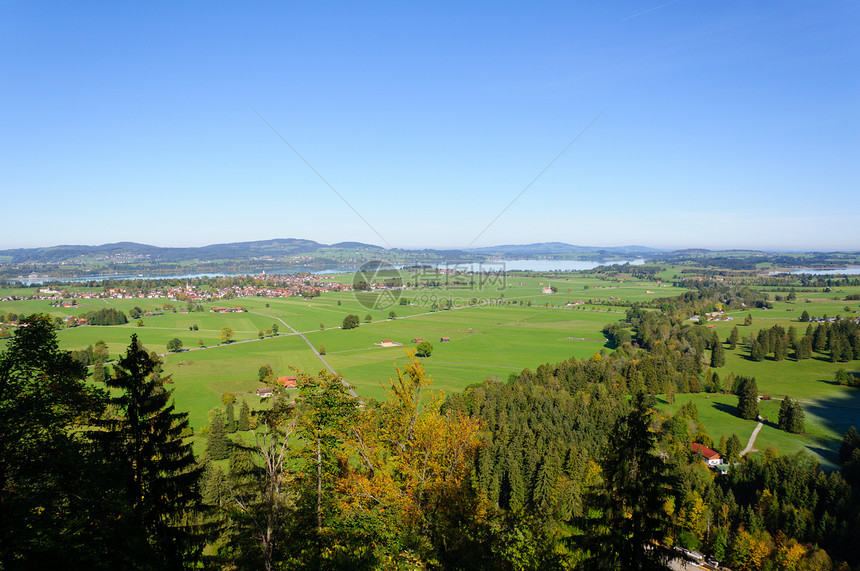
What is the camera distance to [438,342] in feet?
233

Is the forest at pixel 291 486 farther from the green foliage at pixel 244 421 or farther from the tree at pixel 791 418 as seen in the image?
the tree at pixel 791 418

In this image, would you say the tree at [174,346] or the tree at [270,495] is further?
the tree at [174,346]

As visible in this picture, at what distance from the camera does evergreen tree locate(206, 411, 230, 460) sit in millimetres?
32031

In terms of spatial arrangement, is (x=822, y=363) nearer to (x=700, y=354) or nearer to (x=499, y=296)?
(x=700, y=354)

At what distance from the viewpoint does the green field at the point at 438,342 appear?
44344 millimetres

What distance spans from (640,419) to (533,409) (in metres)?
30.1

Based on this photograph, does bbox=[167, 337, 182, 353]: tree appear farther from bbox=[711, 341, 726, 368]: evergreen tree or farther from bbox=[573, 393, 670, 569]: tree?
bbox=[711, 341, 726, 368]: evergreen tree

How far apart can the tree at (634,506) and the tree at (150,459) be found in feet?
33.2

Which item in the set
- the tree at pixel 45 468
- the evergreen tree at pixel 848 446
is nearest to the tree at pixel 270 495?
the tree at pixel 45 468

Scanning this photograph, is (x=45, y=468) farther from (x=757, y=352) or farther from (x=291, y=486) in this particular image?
(x=757, y=352)

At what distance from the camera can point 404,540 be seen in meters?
8.76

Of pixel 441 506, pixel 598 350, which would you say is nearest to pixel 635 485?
pixel 441 506

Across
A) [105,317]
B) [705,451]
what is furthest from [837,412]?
[105,317]

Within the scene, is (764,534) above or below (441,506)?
below
